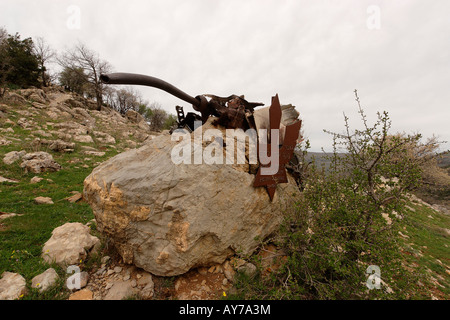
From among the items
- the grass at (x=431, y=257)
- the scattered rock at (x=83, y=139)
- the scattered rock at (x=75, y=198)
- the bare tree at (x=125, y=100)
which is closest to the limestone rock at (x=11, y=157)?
the scattered rock at (x=75, y=198)

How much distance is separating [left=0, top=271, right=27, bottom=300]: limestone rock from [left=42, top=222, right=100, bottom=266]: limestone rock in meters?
0.45

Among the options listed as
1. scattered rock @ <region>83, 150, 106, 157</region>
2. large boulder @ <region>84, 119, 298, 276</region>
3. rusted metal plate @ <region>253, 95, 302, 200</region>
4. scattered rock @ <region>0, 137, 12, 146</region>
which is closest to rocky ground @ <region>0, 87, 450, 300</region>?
large boulder @ <region>84, 119, 298, 276</region>

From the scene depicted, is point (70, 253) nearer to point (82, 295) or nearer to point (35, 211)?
point (82, 295)

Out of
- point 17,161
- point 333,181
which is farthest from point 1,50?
point 333,181

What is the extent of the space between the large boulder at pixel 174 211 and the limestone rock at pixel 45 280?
103 centimetres

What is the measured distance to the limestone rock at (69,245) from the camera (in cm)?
338

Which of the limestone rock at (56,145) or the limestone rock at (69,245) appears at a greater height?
the limestone rock at (56,145)

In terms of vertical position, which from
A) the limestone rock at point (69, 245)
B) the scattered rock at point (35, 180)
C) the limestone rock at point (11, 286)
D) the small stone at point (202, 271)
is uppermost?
the scattered rock at point (35, 180)

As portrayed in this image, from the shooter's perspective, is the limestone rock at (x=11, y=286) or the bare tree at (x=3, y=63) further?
the bare tree at (x=3, y=63)

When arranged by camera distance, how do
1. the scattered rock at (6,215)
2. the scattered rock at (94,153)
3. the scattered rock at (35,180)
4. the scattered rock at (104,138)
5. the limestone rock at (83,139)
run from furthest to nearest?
the scattered rock at (104,138)
the limestone rock at (83,139)
the scattered rock at (94,153)
the scattered rock at (35,180)
the scattered rock at (6,215)

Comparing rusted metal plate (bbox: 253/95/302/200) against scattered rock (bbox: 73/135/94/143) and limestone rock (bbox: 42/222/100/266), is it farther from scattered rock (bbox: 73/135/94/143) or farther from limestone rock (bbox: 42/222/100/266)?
scattered rock (bbox: 73/135/94/143)

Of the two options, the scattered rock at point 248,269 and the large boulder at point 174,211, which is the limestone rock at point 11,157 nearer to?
the large boulder at point 174,211

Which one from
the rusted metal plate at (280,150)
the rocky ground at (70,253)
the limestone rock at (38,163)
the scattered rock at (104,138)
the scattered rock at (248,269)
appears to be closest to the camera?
the rocky ground at (70,253)

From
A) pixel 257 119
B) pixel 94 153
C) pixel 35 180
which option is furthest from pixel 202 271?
pixel 94 153
